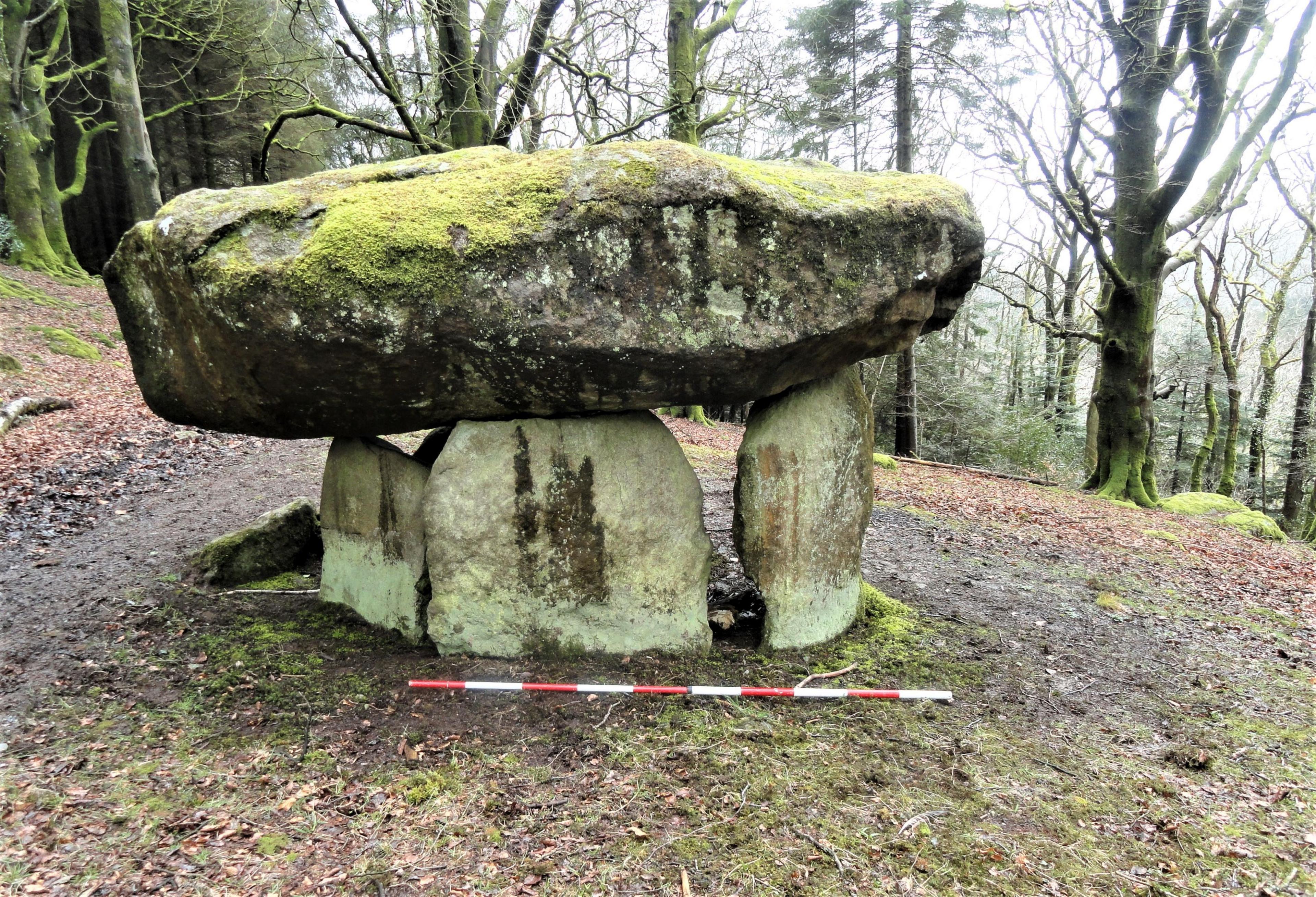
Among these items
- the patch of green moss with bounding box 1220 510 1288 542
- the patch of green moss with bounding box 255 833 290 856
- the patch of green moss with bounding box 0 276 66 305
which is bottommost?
the patch of green moss with bounding box 1220 510 1288 542

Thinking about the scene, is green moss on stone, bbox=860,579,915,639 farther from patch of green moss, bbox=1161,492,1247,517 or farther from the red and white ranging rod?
patch of green moss, bbox=1161,492,1247,517

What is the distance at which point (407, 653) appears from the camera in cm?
429

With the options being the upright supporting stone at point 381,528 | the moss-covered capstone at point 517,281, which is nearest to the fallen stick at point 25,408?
the moss-covered capstone at point 517,281

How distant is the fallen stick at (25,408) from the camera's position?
7625mm

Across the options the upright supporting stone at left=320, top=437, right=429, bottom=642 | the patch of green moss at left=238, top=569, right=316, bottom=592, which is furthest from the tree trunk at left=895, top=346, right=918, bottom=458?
the patch of green moss at left=238, top=569, right=316, bottom=592

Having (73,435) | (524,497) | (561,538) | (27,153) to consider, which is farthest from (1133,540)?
(27,153)

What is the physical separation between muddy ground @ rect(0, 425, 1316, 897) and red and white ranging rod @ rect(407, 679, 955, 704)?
66 millimetres

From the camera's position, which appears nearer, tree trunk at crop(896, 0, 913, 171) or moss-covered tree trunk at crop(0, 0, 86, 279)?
moss-covered tree trunk at crop(0, 0, 86, 279)

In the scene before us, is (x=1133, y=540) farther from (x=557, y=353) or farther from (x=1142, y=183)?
(x=557, y=353)

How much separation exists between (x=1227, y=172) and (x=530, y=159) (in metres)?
13.3

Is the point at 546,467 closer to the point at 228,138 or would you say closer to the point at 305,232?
the point at 305,232

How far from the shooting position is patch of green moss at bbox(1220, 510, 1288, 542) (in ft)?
34.9

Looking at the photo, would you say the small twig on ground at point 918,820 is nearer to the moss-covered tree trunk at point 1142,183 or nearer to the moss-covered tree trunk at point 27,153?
the moss-covered tree trunk at point 1142,183

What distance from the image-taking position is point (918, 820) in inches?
118
